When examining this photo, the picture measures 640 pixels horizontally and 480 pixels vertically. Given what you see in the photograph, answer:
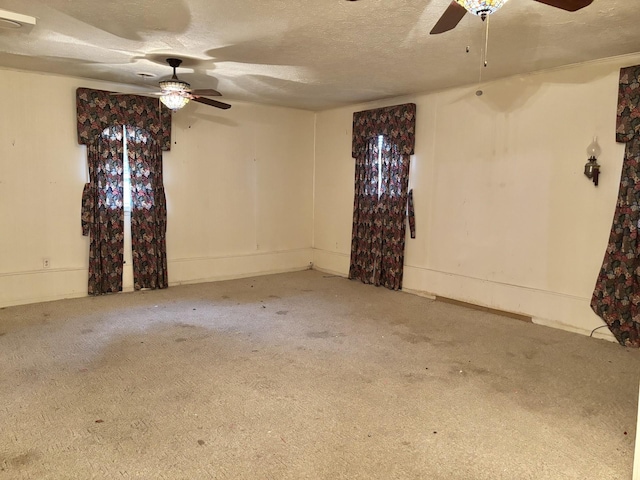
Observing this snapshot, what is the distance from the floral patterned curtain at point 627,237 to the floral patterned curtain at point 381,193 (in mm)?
2271

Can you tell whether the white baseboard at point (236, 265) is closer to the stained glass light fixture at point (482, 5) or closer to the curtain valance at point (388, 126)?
the curtain valance at point (388, 126)

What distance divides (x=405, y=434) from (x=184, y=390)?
1.43 m

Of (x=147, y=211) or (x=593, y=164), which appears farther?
(x=147, y=211)

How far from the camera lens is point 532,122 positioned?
451 centimetres

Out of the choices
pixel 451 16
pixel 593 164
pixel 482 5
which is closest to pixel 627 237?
pixel 593 164

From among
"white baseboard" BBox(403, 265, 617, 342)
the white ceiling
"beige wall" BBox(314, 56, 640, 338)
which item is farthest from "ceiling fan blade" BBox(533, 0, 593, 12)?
"white baseboard" BBox(403, 265, 617, 342)

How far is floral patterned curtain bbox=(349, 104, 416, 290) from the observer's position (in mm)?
5703

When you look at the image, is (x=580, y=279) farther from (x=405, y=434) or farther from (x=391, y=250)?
(x=405, y=434)

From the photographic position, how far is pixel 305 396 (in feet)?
9.48

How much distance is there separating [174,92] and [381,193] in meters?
2.90

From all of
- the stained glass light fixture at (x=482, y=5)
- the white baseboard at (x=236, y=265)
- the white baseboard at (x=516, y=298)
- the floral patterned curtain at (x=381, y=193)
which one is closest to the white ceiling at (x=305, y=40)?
the floral patterned curtain at (x=381, y=193)

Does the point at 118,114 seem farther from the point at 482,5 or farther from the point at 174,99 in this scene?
the point at 482,5

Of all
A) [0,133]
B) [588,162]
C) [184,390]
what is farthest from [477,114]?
[0,133]

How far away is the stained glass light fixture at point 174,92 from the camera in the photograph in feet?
13.7
